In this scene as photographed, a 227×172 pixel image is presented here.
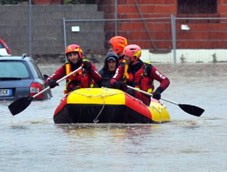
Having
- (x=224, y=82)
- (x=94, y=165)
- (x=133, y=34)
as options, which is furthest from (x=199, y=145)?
(x=133, y=34)

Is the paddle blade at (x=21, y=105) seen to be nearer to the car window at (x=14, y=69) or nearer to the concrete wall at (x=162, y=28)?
the car window at (x=14, y=69)

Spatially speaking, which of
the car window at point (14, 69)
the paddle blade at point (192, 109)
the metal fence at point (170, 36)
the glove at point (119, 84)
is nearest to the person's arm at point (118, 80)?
the glove at point (119, 84)

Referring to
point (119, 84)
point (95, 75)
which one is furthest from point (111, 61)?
point (119, 84)

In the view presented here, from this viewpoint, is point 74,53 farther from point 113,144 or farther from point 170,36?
point 170,36

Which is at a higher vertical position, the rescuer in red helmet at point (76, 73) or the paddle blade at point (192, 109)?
the rescuer in red helmet at point (76, 73)

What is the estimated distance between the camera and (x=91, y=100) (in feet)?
47.4

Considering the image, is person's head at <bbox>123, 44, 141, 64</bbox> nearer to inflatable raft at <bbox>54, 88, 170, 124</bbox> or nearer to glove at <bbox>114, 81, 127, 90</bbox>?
glove at <bbox>114, 81, 127, 90</bbox>

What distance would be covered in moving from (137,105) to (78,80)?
5.29 ft

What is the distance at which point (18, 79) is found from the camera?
19.4 meters

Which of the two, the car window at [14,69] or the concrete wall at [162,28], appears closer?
the car window at [14,69]

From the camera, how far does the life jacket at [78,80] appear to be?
52.2 ft

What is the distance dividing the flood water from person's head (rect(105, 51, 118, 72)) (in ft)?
4.46

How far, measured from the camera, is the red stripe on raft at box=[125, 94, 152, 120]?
1459cm

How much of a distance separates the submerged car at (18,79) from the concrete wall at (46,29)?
1528 centimetres
